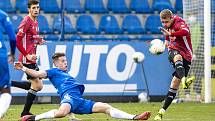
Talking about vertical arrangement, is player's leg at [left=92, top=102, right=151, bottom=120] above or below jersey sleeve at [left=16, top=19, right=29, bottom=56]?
below

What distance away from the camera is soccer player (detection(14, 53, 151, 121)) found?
34.9 feet

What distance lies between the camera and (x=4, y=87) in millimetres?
9797

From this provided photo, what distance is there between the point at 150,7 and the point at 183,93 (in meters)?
4.22

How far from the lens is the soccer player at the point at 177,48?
1305 cm

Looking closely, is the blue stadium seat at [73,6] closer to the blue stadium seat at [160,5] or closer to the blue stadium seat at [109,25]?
the blue stadium seat at [109,25]

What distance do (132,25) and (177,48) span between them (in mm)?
8683

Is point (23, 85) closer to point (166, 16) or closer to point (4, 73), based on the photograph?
point (166, 16)

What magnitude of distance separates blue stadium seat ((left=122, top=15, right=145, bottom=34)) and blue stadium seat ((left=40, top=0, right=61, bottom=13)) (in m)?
2.25

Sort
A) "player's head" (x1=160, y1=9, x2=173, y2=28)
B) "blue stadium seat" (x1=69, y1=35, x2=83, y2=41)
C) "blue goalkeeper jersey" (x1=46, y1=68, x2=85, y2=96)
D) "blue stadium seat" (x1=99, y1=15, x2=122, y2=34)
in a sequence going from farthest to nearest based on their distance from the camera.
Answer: "blue stadium seat" (x1=99, y1=15, x2=122, y2=34) → "blue stadium seat" (x1=69, y1=35, x2=83, y2=41) → "player's head" (x1=160, y1=9, x2=173, y2=28) → "blue goalkeeper jersey" (x1=46, y1=68, x2=85, y2=96)

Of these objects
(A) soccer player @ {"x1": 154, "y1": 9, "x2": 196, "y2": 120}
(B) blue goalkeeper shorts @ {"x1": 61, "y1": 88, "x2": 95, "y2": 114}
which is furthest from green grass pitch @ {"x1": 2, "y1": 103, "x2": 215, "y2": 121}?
(B) blue goalkeeper shorts @ {"x1": 61, "y1": 88, "x2": 95, "y2": 114}

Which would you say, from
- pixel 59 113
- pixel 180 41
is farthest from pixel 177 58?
pixel 59 113

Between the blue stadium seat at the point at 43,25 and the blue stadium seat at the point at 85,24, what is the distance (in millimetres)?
956

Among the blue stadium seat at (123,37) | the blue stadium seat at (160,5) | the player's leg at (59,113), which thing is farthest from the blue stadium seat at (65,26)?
the player's leg at (59,113)

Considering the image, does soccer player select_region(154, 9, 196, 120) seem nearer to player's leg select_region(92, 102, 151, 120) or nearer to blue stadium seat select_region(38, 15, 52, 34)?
player's leg select_region(92, 102, 151, 120)
